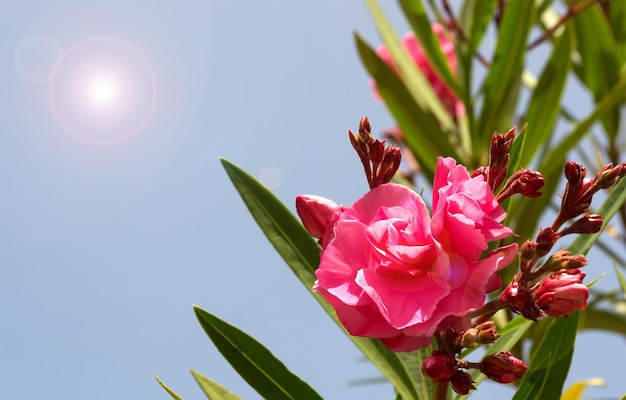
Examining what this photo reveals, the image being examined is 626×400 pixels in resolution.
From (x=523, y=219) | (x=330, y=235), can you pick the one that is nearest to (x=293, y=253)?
(x=330, y=235)

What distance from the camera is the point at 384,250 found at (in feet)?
1.99

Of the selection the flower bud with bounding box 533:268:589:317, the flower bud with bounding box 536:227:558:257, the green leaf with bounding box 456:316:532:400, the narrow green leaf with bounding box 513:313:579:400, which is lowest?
the narrow green leaf with bounding box 513:313:579:400

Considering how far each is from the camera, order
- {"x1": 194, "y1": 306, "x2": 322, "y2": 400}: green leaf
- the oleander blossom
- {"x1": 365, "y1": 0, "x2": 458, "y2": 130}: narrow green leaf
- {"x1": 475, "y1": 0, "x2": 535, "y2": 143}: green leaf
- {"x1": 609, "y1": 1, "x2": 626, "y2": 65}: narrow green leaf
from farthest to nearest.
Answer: {"x1": 609, "y1": 1, "x2": 626, "y2": 65}: narrow green leaf
{"x1": 365, "y1": 0, "x2": 458, "y2": 130}: narrow green leaf
{"x1": 475, "y1": 0, "x2": 535, "y2": 143}: green leaf
{"x1": 194, "y1": 306, "x2": 322, "y2": 400}: green leaf
the oleander blossom

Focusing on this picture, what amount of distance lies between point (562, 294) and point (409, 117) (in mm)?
1010

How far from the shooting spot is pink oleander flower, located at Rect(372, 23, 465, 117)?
182cm

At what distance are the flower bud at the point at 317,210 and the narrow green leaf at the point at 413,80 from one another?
101cm

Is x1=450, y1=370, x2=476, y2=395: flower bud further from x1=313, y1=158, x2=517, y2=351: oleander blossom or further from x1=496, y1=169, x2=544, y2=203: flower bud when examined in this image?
x1=496, y1=169, x2=544, y2=203: flower bud

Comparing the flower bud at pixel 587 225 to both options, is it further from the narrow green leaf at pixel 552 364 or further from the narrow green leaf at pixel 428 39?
the narrow green leaf at pixel 428 39

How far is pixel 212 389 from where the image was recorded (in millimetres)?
792

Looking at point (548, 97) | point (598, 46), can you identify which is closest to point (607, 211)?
point (548, 97)

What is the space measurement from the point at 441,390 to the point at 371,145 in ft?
0.80

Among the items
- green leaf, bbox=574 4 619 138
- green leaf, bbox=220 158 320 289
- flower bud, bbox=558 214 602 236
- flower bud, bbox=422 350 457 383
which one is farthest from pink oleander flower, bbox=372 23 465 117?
flower bud, bbox=422 350 457 383

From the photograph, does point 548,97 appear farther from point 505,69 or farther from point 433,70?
point 433,70

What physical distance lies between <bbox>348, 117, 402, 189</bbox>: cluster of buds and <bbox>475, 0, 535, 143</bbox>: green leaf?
95cm
